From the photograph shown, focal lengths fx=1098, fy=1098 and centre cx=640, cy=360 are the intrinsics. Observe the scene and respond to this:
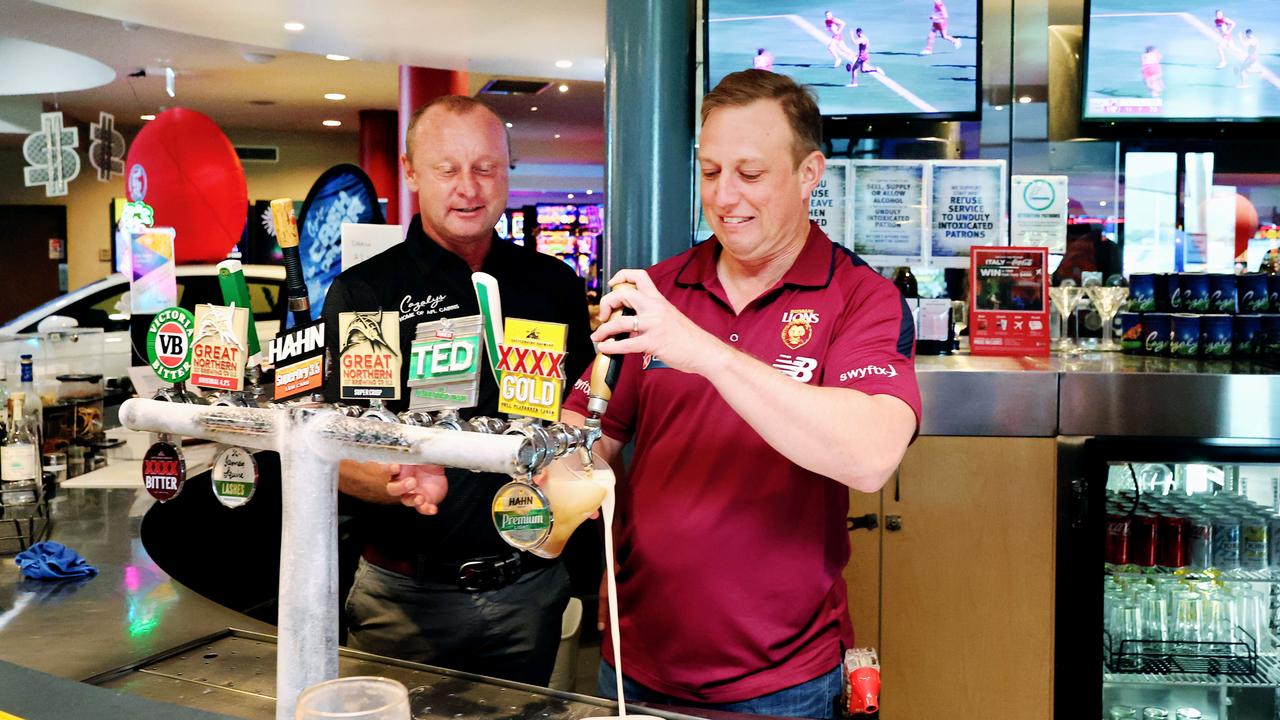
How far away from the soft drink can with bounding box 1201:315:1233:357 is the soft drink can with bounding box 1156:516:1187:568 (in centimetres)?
46

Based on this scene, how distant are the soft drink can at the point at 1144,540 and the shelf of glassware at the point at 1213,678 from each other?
0.28 meters

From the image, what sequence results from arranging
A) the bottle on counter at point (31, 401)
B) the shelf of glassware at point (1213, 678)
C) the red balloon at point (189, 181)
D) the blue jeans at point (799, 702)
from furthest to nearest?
the red balloon at point (189, 181)
the bottle on counter at point (31, 401)
the shelf of glassware at point (1213, 678)
the blue jeans at point (799, 702)

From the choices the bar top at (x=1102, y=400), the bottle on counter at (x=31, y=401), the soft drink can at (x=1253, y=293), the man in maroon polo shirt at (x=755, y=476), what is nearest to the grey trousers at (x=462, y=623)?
the man in maroon polo shirt at (x=755, y=476)

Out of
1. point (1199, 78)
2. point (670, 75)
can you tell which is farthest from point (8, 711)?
point (1199, 78)

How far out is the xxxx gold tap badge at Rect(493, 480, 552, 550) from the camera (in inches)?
41.1

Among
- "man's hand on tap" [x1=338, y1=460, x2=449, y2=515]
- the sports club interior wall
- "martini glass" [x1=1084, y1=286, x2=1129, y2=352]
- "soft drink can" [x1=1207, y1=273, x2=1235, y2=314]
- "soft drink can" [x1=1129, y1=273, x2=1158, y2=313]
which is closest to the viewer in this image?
"man's hand on tap" [x1=338, y1=460, x2=449, y2=515]

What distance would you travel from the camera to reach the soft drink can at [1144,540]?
279 centimetres

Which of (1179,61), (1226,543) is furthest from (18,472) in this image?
(1179,61)

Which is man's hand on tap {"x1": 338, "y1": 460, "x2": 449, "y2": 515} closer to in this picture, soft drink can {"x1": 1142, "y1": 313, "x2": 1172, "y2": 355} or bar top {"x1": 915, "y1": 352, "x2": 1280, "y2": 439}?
bar top {"x1": 915, "y1": 352, "x2": 1280, "y2": 439}

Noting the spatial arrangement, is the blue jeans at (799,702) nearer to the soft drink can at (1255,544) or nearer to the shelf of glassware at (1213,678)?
the shelf of glassware at (1213,678)

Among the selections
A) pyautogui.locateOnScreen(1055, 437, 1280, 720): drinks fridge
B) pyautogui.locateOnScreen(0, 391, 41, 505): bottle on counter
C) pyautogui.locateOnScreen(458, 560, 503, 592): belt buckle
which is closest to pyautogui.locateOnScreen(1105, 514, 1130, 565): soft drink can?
pyautogui.locateOnScreen(1055, 437, 1280, 720): drinks fridge

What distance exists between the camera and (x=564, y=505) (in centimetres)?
122

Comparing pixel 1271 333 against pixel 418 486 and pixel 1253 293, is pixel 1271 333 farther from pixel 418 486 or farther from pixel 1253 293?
pixel 418 486

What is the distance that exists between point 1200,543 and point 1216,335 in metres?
0.55
